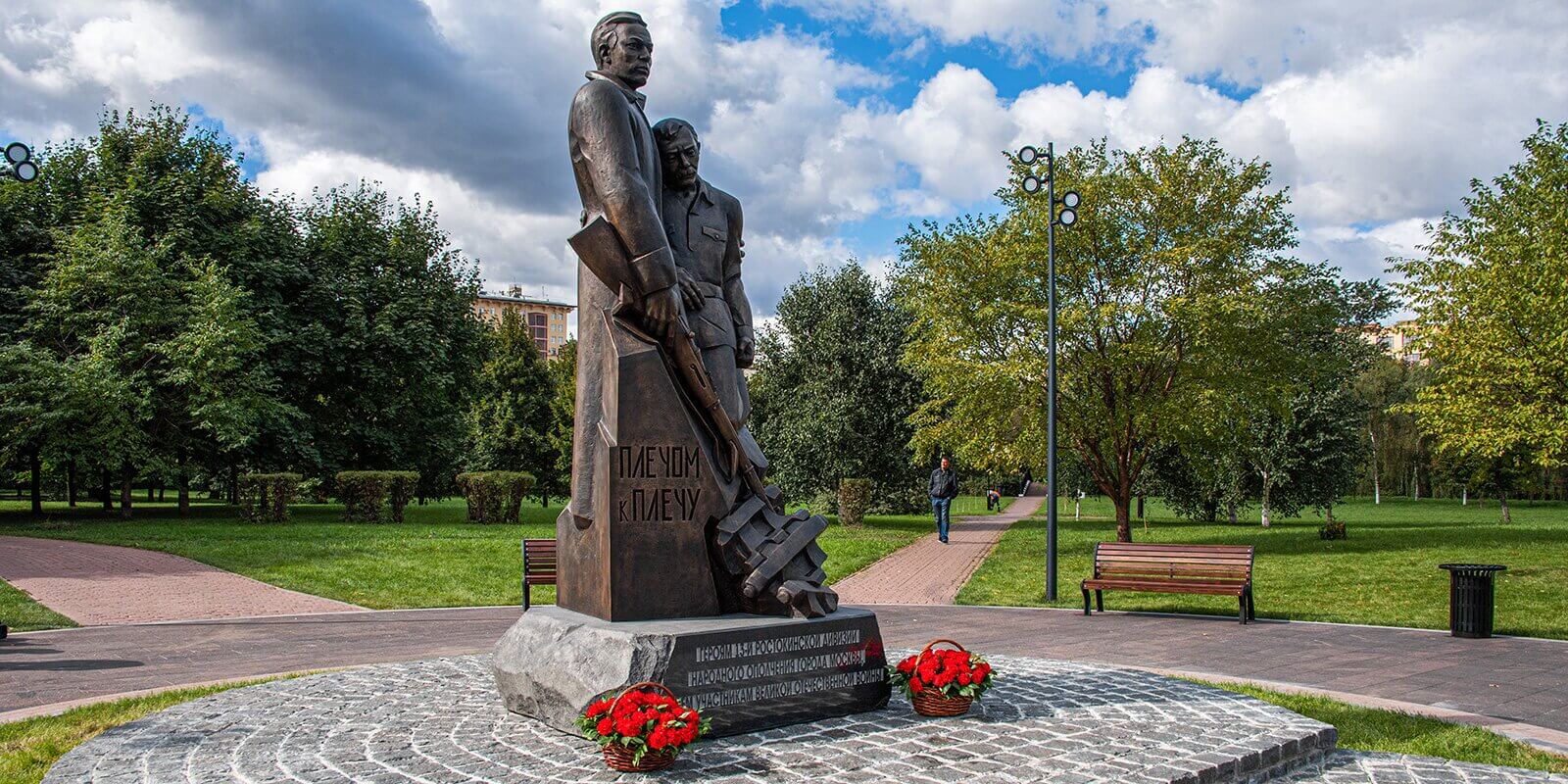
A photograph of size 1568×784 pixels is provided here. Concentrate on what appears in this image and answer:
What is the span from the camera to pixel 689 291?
6.70 m

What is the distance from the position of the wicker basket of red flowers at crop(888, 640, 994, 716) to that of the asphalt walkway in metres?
3.41

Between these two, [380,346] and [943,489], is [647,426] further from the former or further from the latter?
[380,346]

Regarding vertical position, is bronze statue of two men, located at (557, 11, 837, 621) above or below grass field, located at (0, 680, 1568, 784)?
above

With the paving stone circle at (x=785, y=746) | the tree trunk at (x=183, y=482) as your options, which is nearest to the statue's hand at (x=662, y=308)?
the paving stone circle at (x=785, y=746)

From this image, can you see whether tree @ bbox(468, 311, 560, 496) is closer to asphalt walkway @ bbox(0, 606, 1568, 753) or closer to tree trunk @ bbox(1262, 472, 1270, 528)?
tree trunk @ bbox(1262, 472, 1270, 528)

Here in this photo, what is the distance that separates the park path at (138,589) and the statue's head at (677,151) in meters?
8.53

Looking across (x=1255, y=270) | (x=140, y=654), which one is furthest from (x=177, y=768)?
(x=1255, y=270)

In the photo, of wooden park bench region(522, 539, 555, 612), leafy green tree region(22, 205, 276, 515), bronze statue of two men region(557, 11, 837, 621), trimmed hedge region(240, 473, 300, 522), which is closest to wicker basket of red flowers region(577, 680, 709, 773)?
bronze statue of two men region(557, 11, 837, 621)

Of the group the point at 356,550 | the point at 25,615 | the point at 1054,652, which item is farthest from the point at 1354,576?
the point at 25,615

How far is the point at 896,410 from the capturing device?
30.7 m

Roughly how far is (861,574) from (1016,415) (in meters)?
5.80

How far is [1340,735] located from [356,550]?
53.7ft

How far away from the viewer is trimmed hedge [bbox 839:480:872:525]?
29.0 meters

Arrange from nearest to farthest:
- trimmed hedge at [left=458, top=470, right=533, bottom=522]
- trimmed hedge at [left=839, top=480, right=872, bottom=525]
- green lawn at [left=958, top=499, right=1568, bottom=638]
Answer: green lawn at [left=958, top=499, right=1568, bottom=638], trimmed hedge at [left=458, top=470, right=533, bottom=522], trimmed hedge at [left=839, top=480, right=872, bottom=525]
